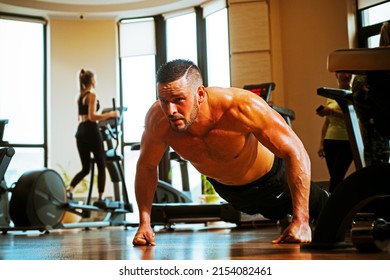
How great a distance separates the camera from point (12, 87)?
2.00 m

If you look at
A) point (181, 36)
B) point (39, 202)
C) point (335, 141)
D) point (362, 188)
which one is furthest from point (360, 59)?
point (39, 202)

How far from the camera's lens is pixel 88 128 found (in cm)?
380

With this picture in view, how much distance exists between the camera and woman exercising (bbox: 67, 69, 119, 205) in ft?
12.0

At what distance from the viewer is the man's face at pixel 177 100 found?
52.7 inches

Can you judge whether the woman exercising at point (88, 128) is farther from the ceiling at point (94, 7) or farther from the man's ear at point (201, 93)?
the man's ear at point (201, 93)

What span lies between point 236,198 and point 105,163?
7.71 ft

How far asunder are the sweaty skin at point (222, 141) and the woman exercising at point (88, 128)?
2.03 meters

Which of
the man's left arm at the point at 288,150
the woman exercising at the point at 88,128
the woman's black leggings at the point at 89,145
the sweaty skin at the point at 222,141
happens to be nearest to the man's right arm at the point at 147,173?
the sweaty skin at the point at 222,141

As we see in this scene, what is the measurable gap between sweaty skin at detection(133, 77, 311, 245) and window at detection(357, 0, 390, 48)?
313 millimetres

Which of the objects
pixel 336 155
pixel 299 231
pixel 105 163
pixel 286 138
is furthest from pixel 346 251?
pixel 105 163

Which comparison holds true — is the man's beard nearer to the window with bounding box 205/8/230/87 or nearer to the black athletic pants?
the black athletic pants

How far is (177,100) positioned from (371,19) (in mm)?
545

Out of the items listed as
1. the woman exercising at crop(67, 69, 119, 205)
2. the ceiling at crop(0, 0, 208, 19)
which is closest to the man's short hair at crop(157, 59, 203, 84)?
the ceiling at crop(0, 0, 208, 19)
